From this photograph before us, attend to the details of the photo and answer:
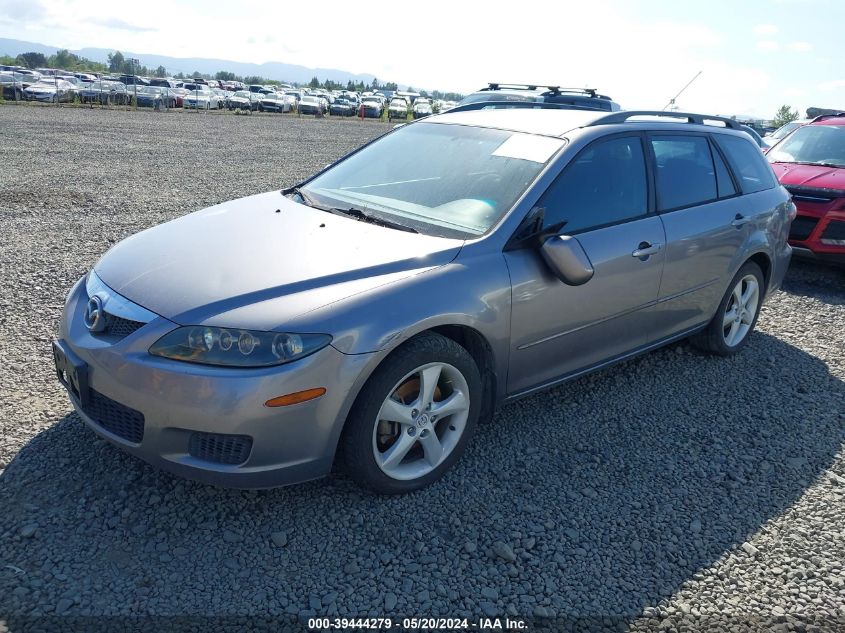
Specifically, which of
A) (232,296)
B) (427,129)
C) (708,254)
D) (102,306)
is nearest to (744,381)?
(708,254)

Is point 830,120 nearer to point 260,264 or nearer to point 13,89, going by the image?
point 260,264

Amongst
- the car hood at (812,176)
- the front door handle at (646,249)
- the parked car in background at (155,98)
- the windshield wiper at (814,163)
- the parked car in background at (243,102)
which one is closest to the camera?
the front door handle at (646,249)

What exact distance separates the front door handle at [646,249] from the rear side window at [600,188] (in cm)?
18

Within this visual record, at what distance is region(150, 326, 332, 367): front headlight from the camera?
2.76 metres

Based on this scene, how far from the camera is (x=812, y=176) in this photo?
7.73m

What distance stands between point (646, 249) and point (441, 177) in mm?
1237

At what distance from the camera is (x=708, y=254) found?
182 inches

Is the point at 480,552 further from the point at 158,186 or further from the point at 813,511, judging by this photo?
the point at 158,186

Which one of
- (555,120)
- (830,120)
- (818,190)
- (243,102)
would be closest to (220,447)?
(555,120)

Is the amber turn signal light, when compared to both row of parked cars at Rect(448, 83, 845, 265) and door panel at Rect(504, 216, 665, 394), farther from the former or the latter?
row of parked cars at Rect(448, 83, 845, 265)

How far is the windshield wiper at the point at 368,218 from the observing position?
141 inches

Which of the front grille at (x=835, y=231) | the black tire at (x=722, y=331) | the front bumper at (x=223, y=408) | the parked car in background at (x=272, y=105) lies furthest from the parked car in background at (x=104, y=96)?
the front bumper at (x=223, y=408)

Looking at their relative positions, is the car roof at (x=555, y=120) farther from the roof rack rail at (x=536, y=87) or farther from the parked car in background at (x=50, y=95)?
the parked car in background at (x=50, y=95)

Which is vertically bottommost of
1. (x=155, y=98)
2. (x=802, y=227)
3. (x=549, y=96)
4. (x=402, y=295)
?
(x=155, y=98)
